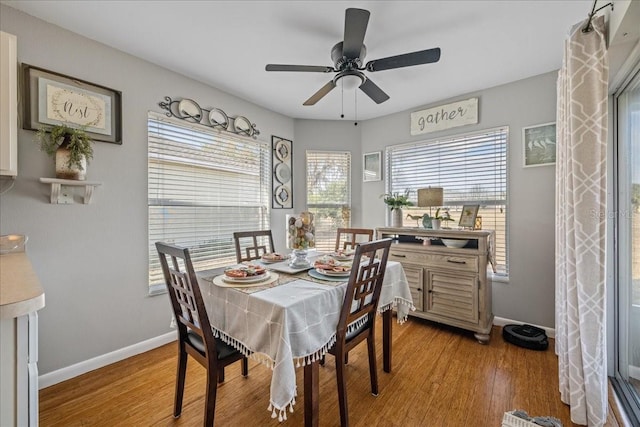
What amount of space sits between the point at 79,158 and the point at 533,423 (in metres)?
3.28

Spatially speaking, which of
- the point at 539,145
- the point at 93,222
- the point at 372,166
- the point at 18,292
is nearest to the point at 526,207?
the point at 539,145

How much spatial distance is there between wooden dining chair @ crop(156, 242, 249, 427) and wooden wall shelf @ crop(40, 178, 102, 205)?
103 centimetres

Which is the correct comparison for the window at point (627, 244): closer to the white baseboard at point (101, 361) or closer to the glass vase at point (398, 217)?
the glass vase at point (398, 217)

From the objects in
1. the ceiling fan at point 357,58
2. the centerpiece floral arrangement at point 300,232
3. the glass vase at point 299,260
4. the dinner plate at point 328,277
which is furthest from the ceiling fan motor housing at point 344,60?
the dinner plate at point 328,277

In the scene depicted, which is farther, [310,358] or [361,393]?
[361,393]

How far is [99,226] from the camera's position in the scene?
2225 millimetres

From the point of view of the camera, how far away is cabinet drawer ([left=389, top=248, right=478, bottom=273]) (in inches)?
105

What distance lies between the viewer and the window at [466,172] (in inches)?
117

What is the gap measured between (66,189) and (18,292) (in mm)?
1625

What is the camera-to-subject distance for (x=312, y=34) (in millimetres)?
2080

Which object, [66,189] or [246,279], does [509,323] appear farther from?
[66,189]

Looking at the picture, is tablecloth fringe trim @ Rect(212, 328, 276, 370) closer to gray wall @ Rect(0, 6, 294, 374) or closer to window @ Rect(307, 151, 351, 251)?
gray wall @ Rect(0, 6, 294, 374)

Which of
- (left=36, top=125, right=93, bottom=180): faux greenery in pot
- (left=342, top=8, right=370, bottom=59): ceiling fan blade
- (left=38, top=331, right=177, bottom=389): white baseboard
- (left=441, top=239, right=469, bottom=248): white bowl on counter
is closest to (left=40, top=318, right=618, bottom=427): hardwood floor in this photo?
(left=38, top=331, right=177, bottom=389): white baseboard

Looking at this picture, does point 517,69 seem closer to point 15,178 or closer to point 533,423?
point 533,423
